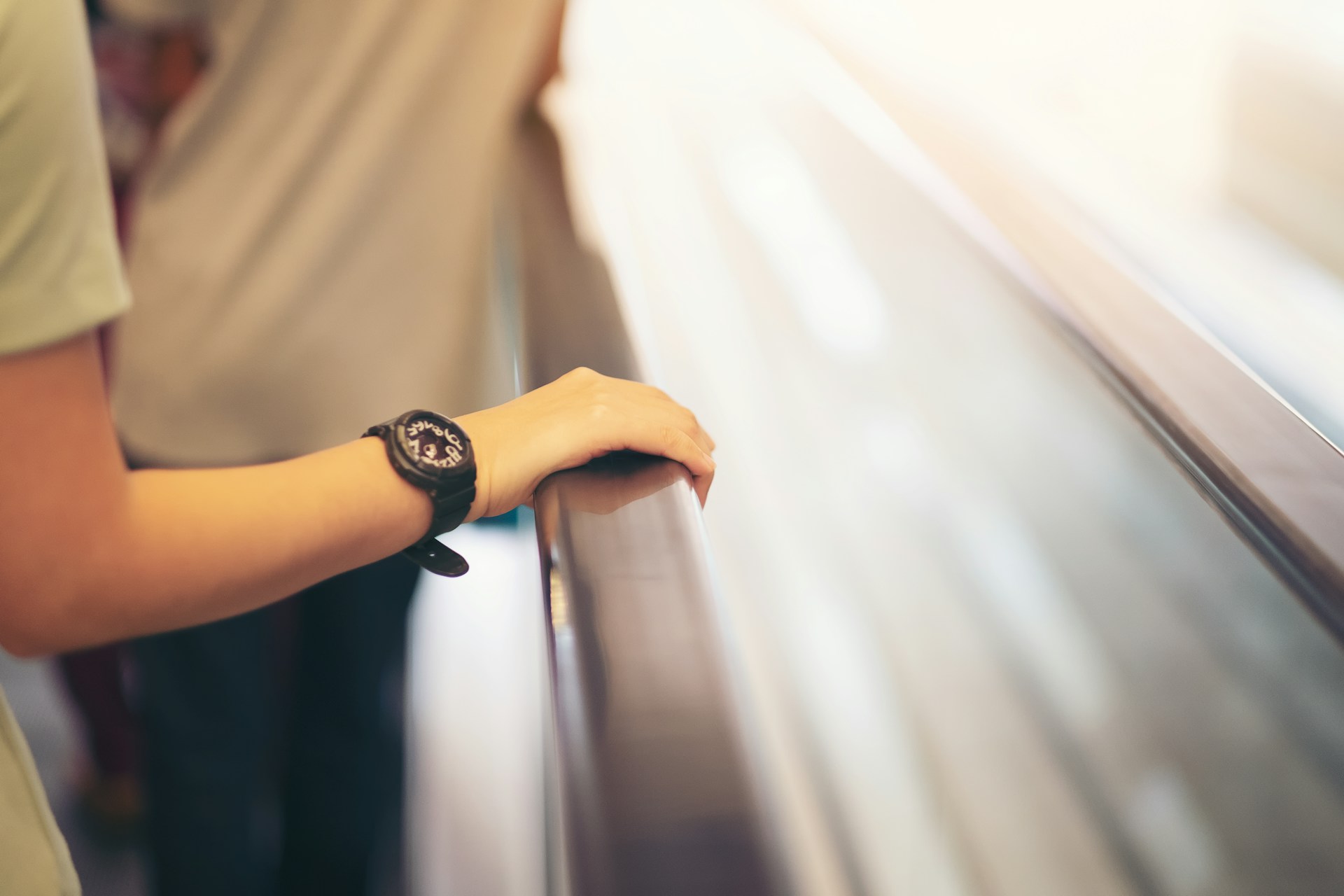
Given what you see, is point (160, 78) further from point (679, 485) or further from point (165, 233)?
point (679, 485)

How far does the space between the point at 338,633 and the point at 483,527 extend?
0.24 m

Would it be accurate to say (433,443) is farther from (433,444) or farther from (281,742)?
(281,742)

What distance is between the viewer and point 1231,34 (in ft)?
4.82

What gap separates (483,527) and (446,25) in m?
0.66

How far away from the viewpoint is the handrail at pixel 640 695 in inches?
11.6

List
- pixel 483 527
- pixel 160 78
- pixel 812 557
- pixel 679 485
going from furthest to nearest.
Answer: pixel 483 527 < pixel 160 78 < pixel 812 557 < pixel 679 485

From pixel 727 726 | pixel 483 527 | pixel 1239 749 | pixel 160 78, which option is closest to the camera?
pixel 727 726

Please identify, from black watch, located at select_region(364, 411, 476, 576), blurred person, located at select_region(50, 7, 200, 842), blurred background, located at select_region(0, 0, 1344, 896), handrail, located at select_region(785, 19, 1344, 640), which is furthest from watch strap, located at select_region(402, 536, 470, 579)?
blurred person, located at select_region(50, 7, 200, 842)

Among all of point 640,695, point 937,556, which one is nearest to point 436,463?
point 640,695

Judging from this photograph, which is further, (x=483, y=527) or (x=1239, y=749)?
(x=483, y=527)

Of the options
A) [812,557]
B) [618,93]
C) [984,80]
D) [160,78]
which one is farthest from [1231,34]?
[160,78]

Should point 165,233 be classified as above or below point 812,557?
above

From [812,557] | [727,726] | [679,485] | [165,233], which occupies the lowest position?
[727,726]

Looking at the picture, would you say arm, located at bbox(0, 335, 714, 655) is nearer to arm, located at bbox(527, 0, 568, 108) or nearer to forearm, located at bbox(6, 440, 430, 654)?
forearm, located at bbox(6, 440, 430, 654)
